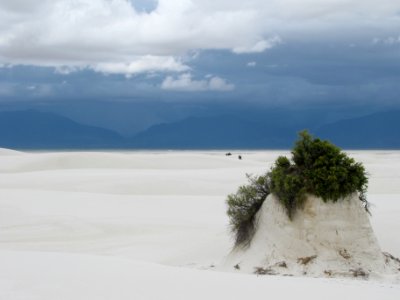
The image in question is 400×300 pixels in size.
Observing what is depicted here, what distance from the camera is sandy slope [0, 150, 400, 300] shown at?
8.97m

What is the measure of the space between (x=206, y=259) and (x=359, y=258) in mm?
4230

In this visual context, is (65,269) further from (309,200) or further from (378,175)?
(378,175)

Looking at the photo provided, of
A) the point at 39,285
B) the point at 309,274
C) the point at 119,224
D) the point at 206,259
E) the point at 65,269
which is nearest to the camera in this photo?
the point at 39,285

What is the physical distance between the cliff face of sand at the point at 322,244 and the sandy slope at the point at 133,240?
1.89 metres

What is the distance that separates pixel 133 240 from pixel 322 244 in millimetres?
8245

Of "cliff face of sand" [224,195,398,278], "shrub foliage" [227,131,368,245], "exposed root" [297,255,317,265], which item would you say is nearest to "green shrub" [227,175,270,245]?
"shrub foliage" [227,131,368,245]

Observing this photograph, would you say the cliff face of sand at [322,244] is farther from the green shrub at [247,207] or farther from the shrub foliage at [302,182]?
the green shrub at [247,207]

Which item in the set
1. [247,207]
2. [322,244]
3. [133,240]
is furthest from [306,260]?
[133,240]

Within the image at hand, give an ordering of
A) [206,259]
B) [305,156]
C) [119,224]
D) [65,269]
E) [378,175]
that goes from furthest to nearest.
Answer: [378,175] → [119,224] → [206,259] → [305,156] → [65,269]

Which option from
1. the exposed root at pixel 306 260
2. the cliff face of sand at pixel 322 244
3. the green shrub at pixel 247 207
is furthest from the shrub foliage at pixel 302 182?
the exposed root at pixel 306 260

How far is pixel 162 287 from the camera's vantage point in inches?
355

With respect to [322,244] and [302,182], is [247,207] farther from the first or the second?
[322,244]

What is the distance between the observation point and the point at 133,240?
19.4 meters

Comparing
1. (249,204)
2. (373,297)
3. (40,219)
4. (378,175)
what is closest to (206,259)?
(249,204)
